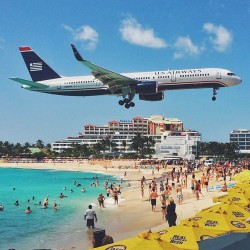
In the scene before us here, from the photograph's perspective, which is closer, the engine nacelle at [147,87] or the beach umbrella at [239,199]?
the beach umbrella at [239,199]

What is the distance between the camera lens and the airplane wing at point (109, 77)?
35438 millimetres

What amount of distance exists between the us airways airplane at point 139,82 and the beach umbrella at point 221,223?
25.5m

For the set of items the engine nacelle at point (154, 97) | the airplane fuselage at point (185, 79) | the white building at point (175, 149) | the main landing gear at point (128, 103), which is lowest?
the white building at point (175, 149)

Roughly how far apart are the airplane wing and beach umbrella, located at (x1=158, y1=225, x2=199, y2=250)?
27.1 meters

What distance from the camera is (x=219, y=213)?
10.5 metres

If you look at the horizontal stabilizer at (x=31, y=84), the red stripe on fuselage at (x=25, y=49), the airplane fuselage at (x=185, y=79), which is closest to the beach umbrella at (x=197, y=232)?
the airplane fuselage at (x=185, y=79)

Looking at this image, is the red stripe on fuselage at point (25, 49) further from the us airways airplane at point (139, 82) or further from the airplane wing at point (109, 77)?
the airplane wing at point (109, 77)

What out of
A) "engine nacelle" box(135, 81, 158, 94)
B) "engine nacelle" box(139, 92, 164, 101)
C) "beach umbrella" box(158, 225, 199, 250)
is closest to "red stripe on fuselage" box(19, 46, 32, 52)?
"engine nacelle" box(139, 92, 164, 101)

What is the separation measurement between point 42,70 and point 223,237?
3855 centimetres

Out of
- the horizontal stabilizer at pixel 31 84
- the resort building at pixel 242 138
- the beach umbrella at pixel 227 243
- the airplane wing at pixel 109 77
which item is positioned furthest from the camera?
the resort building at pixel 242 138

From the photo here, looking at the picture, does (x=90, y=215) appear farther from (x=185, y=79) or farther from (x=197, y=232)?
(x=185, y=79)

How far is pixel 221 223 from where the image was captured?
9.90 m

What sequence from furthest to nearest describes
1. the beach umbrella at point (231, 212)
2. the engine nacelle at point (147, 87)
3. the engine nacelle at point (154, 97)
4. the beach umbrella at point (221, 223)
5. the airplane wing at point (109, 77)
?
the engine nacelle at point (154, 97) < the engine nacelle at point (147, 87) < the airplane wing at point (109, 77) < the beach umbrella at point (231, 212) < the beach umbrella at point (221, 223)

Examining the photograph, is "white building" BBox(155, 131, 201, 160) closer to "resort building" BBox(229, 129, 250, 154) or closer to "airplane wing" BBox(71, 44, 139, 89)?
"airplane wing" BBox(71, 44, 139, 89)
